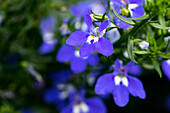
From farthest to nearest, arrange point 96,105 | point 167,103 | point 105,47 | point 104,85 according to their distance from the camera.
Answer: point 167,103, point 96,105, point 104,85, point 105,47

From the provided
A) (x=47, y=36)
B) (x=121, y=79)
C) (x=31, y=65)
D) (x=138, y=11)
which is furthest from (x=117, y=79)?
(x=47, y=36)

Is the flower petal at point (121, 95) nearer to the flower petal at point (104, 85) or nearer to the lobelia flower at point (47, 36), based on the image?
the flower petal at point (104, 85)

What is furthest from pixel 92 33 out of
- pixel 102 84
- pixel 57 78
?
pixel 57 78

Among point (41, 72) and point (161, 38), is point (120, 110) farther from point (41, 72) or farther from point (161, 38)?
point (161, 38)

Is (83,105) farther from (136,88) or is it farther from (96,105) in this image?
(136,88)

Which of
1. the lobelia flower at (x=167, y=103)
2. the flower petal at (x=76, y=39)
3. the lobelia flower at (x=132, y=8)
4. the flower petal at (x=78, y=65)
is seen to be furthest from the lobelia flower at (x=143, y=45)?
the lobelia flower at (x=167, y=103)

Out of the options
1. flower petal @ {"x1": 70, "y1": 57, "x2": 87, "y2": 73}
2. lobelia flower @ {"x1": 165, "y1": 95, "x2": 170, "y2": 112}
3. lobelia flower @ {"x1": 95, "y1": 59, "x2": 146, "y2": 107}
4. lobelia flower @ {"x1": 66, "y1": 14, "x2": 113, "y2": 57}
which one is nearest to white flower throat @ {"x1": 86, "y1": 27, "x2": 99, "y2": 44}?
lobelia flower @ {"x1": 66, "y1": 14, "x2": 113, "y2": 57}

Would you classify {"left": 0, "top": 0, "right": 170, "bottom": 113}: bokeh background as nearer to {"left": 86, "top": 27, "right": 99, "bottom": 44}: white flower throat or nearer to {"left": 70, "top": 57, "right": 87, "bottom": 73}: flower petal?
{"left": 70, "top": 57, "right": 87, "bottom": 73}: flower petal
